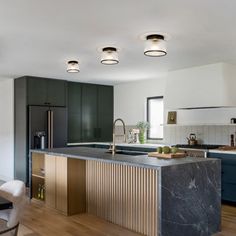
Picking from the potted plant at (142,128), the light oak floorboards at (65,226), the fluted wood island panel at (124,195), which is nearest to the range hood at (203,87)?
the potted plant at (142,128)

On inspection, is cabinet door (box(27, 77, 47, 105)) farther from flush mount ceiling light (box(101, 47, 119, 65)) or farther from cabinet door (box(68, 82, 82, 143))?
flush mount ceiling light (box(101, 47, 119, 65))

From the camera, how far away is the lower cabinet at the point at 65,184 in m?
4.15

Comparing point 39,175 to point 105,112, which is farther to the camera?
point 105,112

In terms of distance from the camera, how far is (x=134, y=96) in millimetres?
7066

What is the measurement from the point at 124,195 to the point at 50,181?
1322mm

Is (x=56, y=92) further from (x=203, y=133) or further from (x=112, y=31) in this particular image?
(x=112, y=31)

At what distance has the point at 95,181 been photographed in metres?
4.19

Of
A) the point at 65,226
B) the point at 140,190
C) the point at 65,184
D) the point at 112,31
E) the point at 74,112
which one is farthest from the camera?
the point at 74,112

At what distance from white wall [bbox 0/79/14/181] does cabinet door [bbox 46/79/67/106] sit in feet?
2.83

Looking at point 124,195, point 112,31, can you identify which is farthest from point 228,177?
point 112,31

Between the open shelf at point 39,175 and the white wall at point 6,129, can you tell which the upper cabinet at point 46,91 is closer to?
the white wall at point 6,129

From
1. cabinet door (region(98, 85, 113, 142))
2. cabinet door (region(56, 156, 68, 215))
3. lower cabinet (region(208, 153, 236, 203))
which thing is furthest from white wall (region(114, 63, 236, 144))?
cabinet door (region(56, 156, 68, 215))

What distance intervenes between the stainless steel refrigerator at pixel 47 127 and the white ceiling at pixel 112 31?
118cm

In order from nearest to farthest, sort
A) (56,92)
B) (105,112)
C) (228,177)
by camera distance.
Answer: (228,177) < (56,92) < (105,112)
